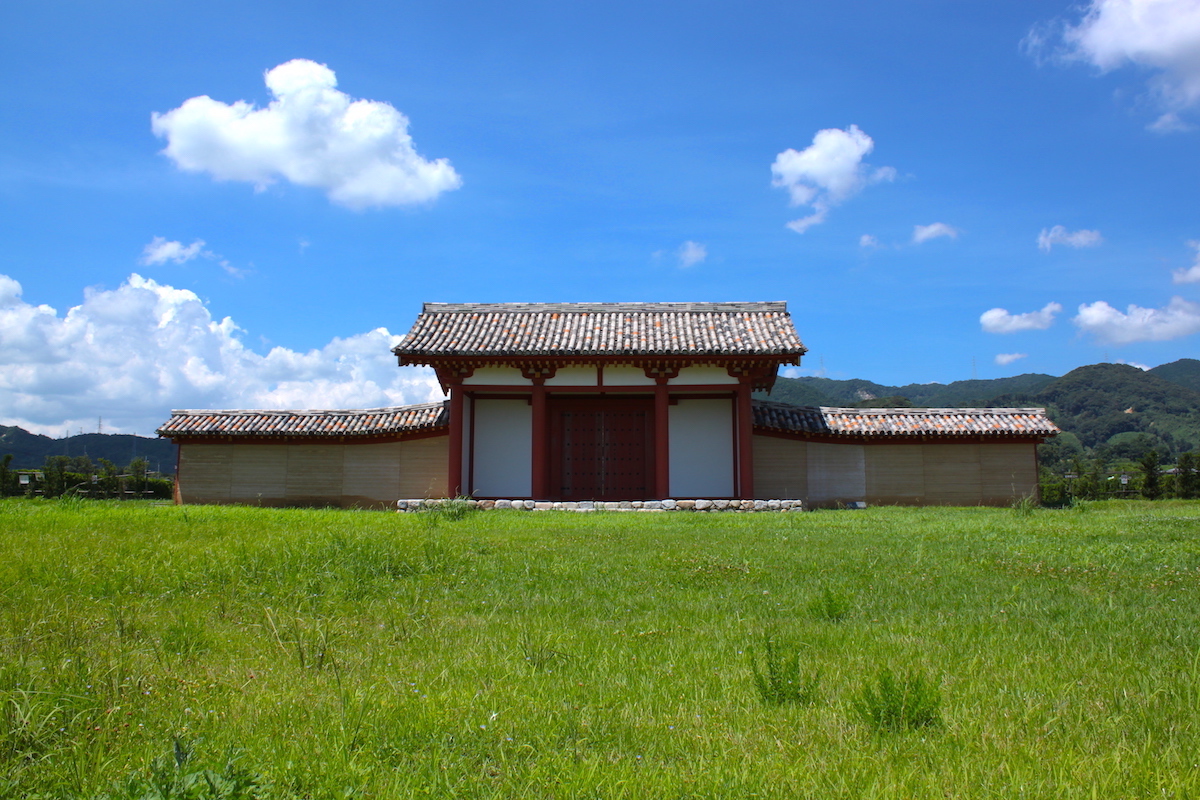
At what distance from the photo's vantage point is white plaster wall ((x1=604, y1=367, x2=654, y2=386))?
61.7ft

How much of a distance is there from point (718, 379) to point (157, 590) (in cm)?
1417

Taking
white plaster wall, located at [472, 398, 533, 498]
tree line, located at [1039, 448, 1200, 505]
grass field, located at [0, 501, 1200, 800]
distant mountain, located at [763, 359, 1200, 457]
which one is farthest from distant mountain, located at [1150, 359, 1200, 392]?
grass field, located at [0, 501, 1200, 800]

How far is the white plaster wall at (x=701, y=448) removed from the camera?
19.3 meters

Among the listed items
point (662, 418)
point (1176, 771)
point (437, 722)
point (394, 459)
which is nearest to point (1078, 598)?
point (1176, 771)

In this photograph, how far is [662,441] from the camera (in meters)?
18.4

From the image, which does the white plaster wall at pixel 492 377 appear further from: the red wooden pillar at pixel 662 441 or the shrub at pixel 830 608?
the shrub at pixel 830 608

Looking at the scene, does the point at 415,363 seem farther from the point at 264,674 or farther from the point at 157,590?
the point at 264,674

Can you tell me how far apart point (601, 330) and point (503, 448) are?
12.7 feet

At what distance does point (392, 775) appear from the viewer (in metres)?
2.79

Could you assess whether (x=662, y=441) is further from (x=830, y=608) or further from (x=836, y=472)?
(x=830, y=608)

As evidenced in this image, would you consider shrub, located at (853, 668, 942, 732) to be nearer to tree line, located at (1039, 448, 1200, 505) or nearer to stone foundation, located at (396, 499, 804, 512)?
stone foundation, located at (396, 499, 804, 512)

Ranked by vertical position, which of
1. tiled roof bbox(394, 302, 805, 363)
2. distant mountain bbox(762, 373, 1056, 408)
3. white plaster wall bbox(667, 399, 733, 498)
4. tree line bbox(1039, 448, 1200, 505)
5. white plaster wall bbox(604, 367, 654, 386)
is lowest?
tree line bbox(1039, 448, 1200, 505)

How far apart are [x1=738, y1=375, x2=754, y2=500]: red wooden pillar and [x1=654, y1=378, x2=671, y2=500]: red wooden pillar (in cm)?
171

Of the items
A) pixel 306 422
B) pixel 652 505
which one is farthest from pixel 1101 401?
pixel 306 422
